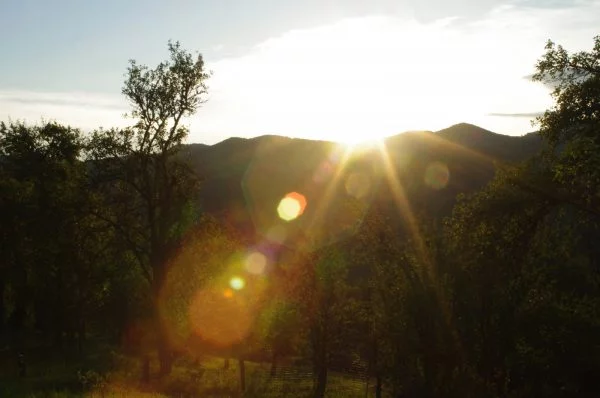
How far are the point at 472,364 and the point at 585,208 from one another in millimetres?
6149

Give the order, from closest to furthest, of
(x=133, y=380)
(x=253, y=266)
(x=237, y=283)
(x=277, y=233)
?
1. (x=133, y=380)
2. (x=237, y=283)
3. (x=253, y=266)
4. (x=277, y=233)

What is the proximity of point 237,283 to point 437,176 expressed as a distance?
482ft

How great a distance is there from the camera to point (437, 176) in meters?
178

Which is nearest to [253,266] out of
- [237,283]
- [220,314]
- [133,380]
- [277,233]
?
[237,283]

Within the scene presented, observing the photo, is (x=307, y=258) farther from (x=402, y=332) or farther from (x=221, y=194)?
(x=221, y=194)

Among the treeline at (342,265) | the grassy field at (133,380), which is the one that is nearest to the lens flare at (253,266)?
the treeline at (342,265)

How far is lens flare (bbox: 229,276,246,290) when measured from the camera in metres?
39.6

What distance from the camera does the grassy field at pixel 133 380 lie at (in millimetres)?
23619

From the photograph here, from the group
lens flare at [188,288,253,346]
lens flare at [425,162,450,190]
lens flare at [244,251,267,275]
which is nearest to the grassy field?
lens flare at [188,288,253,346]

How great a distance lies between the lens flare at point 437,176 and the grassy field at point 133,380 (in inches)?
4589

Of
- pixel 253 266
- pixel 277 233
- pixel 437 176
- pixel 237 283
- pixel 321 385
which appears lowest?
pixel 321 385

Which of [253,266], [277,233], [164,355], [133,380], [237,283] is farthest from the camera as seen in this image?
[277,233]

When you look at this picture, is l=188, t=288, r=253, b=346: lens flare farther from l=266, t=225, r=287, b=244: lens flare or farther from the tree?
l=266, t=225, r=287, b=244: lens flare

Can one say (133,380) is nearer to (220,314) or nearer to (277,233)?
(220,314)
